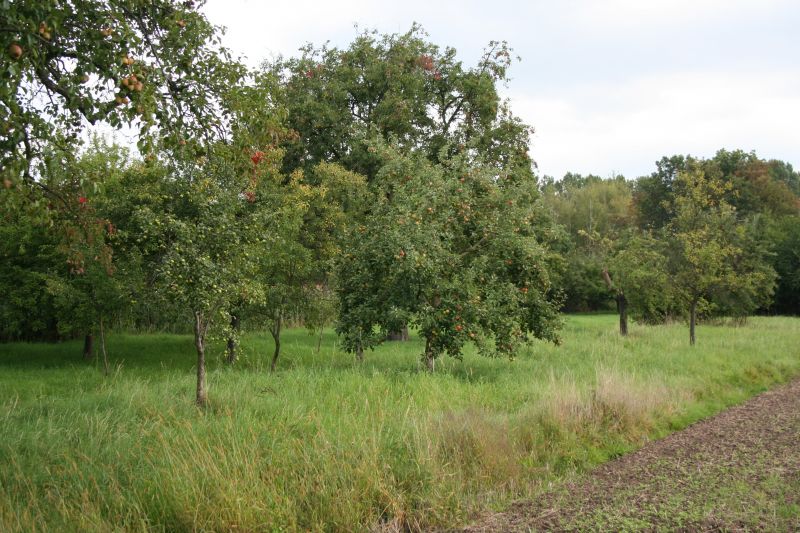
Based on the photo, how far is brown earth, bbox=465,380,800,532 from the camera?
5359 mm

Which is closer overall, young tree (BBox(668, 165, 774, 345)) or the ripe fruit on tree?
the ripe fruit on tree

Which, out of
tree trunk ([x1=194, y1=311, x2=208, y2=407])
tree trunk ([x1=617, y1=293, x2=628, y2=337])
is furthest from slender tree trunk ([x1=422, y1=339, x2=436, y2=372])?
tree trunk ([x1=617, y1=293, x2=628, y2=337])

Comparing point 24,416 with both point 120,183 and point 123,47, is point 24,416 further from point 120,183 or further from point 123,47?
point 120,183

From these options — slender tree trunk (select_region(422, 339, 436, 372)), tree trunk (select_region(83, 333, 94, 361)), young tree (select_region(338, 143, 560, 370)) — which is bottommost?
tree trunk (select_region(83, 333, 94, 361))

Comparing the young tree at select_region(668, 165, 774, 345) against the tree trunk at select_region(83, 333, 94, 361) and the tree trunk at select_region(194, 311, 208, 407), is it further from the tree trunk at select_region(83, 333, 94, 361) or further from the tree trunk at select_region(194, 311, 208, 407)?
the tree trunk at select_region(83, 333, 94, 361)

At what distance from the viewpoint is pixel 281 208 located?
51.2 ft

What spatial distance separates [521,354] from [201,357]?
960 cm

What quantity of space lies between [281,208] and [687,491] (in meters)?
12.0

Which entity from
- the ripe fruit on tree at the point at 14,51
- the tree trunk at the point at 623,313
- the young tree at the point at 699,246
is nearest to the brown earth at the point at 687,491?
the ripe fruit on tree at the point at 14,51

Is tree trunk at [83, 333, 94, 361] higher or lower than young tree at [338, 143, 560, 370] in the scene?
lower

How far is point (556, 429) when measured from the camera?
7.94 meters

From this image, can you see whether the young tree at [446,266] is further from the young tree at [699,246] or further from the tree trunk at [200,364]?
the young tree at [699,246]

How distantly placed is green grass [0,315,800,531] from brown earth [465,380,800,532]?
370mm

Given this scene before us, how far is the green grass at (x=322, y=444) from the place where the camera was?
5160 mm
